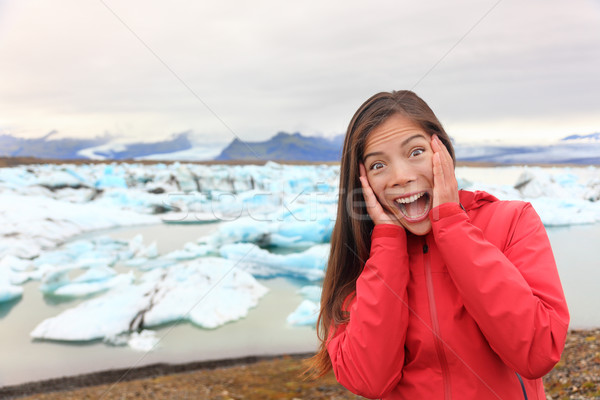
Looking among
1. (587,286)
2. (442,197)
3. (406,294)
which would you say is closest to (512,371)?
(406,294)

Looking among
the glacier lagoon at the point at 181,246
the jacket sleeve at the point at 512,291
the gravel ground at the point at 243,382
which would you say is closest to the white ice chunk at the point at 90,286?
the glacier lagoon at the point at 181,246

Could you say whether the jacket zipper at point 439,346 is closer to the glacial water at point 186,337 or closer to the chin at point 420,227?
the chin at point 420,227

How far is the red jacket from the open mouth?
0.07 m

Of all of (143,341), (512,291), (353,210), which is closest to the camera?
(512,291)

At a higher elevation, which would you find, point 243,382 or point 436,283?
point 436,283

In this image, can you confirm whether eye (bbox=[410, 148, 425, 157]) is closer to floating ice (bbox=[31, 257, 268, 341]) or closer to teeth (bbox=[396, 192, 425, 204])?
teeth (bbox=[396, 192, 425, 204])

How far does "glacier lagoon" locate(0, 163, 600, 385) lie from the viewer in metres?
7.56

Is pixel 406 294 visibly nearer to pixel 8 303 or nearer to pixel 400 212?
pixel 400 212

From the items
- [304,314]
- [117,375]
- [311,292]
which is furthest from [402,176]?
[311,292]

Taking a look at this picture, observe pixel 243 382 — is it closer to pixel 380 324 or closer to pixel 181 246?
pixel 380 324

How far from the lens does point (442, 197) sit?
132 cm

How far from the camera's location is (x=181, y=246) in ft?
38.3

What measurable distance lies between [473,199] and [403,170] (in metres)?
0.30

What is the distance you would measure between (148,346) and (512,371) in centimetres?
747
